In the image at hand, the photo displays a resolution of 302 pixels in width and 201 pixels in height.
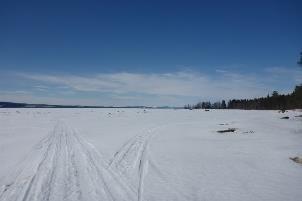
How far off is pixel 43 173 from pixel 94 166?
199 cm

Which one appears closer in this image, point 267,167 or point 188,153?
point 267,167

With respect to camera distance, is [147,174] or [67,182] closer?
[67,182]

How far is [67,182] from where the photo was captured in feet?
30.7

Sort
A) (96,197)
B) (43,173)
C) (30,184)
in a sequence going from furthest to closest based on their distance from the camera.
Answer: (43,173) → (30,184) → (96,197)

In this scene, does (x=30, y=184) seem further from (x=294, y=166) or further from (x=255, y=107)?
(x=255, y=107)

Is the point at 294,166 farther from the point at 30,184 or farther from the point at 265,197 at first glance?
the point at 30,184

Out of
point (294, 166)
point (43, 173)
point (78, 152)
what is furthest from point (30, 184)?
point (294, 166)

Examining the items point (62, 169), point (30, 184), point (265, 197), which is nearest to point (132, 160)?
point (62, 169)

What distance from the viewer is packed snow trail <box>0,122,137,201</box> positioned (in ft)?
26.0

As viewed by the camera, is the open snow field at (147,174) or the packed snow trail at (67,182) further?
the open snow field at (147,174)

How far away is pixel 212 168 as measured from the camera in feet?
40.7

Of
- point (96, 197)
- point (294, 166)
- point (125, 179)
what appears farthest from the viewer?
point (294, 166)

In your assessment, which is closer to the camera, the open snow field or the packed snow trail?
the packed snow trail

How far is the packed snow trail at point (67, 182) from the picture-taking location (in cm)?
792
